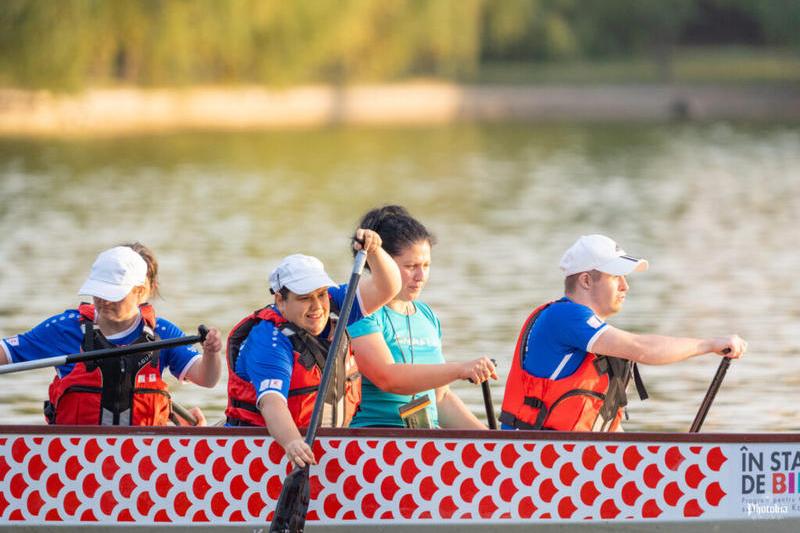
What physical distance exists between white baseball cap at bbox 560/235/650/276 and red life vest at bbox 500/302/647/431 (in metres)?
0.19

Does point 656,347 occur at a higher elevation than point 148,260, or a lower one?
lower

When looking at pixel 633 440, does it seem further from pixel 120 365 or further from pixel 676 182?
pixel 676 182

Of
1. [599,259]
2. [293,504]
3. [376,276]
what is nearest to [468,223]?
[599,259]

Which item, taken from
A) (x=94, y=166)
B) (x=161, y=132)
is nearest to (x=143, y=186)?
(x=94, y=166)

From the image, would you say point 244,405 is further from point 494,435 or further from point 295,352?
point 494,435

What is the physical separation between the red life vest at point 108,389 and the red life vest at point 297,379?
1.52 feet

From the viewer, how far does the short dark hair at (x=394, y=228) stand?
6355 mm

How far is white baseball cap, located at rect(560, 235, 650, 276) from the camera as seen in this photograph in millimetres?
6320

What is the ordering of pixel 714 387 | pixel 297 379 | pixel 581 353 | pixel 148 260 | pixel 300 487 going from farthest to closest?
pixel 148 260, pixel 714 387, pixel 581 353, pixel 297 379, pixel 300 487

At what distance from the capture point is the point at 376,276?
623 centimetres

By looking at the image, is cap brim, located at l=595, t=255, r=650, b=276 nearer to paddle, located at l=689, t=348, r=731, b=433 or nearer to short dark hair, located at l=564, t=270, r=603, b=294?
short dark hair, located at l=564, t=270, r=603, b=294

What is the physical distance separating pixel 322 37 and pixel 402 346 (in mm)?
27543

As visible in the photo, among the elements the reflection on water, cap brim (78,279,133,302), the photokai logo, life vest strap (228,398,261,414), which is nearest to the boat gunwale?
life vest strap (228,398,261,414)

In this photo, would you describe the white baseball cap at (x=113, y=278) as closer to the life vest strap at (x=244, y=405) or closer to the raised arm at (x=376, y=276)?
the life vest strap at (x=244, y=405)
